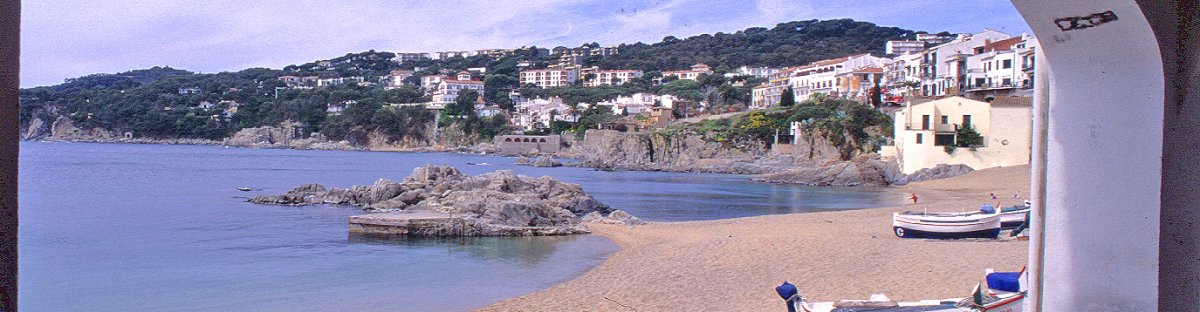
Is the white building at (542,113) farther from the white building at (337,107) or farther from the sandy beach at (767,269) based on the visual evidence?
the sandy beach at (767,269)

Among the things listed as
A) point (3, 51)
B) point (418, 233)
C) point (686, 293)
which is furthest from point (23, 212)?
point (3, 51)

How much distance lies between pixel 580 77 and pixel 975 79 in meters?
119

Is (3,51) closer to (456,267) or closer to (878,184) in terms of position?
(456,267)

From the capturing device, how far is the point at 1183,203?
378cm

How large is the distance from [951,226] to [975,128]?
28.0 meters

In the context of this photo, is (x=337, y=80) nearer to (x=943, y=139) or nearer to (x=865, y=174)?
(x=865, y=174)

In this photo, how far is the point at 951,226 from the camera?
1716cm

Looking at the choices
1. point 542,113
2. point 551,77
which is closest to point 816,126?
point 542,113

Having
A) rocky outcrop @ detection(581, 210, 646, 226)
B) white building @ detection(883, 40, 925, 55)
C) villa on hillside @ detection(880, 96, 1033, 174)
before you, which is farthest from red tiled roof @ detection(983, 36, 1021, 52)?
white building @ detection(883, 40, 925, 55)

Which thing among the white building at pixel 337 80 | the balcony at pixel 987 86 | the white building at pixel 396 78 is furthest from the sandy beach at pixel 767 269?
the white building at pixel 337 80

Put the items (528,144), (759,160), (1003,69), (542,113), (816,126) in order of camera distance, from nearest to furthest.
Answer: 1. (1003,69)
2. (816,126)
3. (759,160)
4. (528,144)
5. (542,113)

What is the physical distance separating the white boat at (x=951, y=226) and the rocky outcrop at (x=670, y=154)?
159ft

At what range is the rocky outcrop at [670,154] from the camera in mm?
70875

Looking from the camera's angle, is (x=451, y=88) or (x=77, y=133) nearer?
(x=77, y=133)
